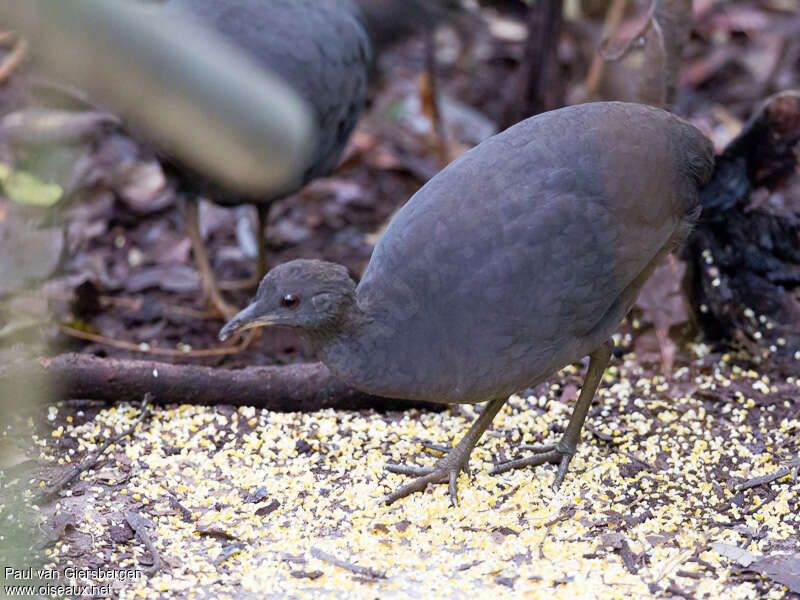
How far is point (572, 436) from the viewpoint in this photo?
12.7 ft

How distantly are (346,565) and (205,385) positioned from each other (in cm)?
131

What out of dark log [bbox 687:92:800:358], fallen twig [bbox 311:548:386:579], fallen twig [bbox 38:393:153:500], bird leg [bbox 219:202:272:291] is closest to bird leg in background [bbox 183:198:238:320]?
bird leg [bbox 219:202:272:291]

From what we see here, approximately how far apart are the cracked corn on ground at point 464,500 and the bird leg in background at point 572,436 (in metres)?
0.05

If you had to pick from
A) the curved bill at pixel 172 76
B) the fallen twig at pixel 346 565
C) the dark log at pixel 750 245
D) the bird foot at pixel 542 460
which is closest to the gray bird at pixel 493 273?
the bird foot at pixel 542 460

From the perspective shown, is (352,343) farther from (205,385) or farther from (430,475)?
(205,385)

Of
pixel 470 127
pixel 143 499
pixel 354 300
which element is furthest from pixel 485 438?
pixel 470 127

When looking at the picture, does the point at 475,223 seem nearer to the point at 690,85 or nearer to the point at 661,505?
the point at 661,505

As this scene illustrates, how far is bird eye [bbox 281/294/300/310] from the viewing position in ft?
10.7

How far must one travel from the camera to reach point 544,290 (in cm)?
331

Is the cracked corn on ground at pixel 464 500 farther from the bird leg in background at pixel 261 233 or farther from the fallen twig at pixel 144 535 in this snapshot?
the bird leg in background at pixel 261 233

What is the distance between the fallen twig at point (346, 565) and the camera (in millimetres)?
3123

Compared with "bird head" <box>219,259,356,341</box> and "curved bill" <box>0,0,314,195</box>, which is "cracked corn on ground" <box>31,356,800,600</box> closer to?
"bird head" <box>219,259,356,341</box>

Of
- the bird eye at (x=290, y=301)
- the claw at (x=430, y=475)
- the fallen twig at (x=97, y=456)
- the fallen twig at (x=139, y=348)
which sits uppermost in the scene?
the bird eye at (x=290, y=301)

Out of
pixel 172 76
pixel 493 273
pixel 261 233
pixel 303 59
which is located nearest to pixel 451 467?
pixel 493 273
